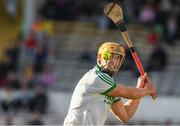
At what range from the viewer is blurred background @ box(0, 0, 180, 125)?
1880 cm

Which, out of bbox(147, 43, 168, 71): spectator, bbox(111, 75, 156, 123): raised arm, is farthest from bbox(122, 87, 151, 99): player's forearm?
bbox(147, 43, 168, 71): spectator

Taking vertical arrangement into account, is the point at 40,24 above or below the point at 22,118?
above

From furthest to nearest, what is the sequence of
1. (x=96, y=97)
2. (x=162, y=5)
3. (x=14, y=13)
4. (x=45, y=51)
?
(x=14, y=13) < (x=162, y=5) < (x=45, y=51) < (x=96, y=97)

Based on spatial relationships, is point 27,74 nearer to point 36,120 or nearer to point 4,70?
point 4,70

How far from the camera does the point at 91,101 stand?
8648mm

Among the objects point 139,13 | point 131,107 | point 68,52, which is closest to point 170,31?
point 139,13

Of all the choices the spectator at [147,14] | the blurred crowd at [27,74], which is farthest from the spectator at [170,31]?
the blurred crowd at [27,74]

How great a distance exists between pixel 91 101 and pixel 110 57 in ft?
1.43

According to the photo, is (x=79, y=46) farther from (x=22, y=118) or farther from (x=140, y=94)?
(x=140, y=94)

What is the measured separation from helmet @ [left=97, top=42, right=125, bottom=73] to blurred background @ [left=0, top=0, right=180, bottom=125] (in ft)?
26.1

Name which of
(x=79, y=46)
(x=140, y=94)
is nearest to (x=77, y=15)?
(x=79, y=46)

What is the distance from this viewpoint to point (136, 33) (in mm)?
21984

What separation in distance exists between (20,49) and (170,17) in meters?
3.44

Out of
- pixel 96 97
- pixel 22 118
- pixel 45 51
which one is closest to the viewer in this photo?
pixel 96 97
